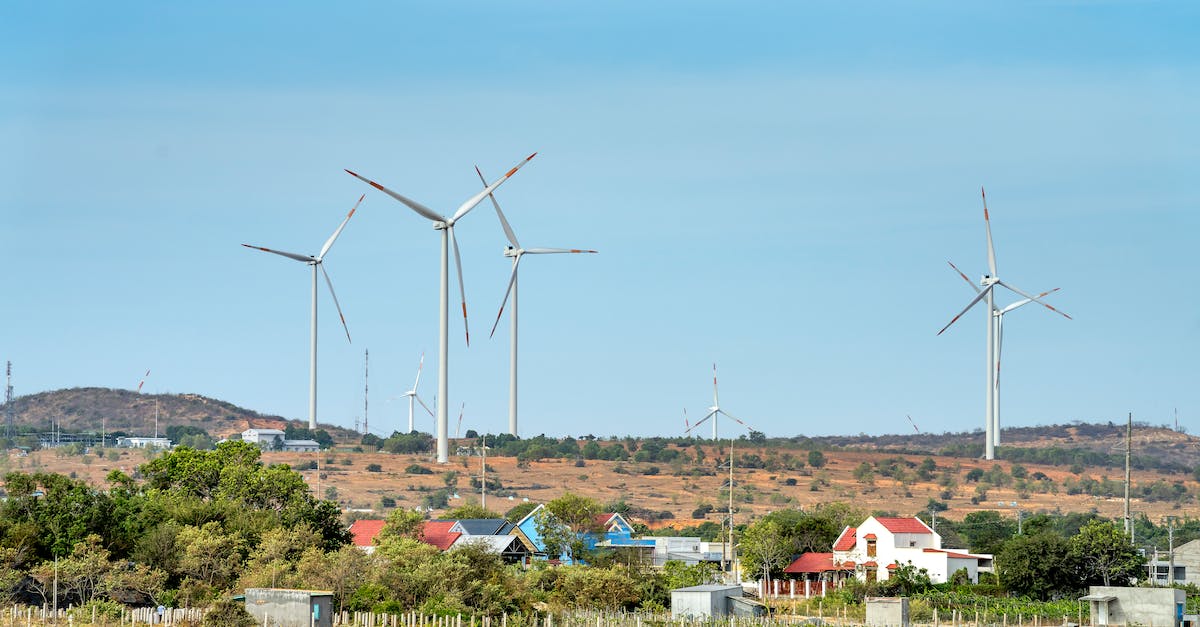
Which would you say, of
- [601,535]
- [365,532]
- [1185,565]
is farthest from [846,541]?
[365,532]

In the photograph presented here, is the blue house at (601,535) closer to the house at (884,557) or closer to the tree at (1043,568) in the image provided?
the house at (884,557)

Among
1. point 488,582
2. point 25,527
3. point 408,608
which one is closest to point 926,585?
point 488,582

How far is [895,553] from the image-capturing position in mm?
95500

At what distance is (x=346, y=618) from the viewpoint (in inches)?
2589

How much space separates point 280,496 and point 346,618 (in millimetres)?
26734

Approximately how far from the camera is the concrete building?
6888 cm

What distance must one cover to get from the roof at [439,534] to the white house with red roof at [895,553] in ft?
81.2

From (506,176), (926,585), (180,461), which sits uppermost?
(506,176)

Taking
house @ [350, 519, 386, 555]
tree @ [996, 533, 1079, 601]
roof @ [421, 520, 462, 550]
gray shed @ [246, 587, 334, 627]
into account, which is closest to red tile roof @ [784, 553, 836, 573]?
tree @ [996, 533, 1079, 601]

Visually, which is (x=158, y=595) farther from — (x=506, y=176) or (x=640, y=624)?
(x=506, y=176)

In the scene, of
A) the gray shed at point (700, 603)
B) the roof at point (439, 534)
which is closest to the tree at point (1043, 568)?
the gray shed at point (700, 603)

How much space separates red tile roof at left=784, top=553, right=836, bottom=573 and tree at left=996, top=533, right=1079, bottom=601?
42.4 feet

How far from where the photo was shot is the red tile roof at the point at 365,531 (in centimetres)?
10138

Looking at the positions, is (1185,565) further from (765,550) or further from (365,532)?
(365,532)
